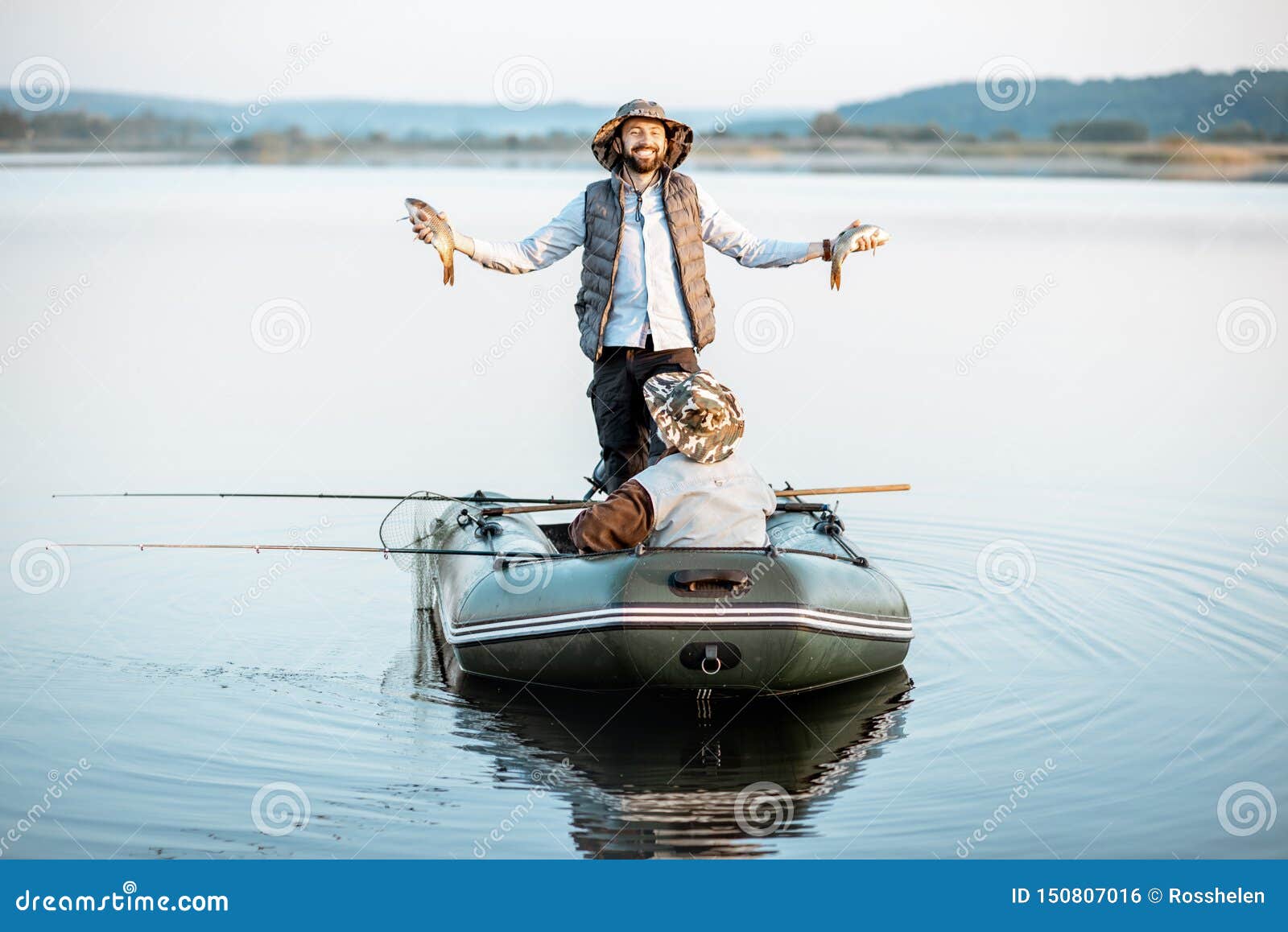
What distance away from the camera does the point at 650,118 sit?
24.2ft

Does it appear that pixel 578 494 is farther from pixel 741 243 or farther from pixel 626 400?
pixel 741 243

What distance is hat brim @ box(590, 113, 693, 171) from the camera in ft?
24.3

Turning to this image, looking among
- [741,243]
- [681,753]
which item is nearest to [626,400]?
[741,243]

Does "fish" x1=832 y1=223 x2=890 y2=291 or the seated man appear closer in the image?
the seated man

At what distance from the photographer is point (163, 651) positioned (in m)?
7.23

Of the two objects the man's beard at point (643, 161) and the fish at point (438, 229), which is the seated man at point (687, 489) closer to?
the fish at point (438, 229)

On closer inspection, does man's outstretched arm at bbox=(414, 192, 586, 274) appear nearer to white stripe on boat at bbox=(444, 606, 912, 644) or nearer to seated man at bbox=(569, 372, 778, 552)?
seated man at bbox=(569, 372, 778, 552)

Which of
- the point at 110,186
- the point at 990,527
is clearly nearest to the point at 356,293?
the point at 990,527

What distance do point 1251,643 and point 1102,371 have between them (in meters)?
7.62

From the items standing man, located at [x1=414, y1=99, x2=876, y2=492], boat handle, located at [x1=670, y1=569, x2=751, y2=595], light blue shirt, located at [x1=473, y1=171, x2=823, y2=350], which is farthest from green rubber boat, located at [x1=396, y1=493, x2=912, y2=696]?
light blue shirt, located at [x1=473, y1=171, x2=823, y2=350]

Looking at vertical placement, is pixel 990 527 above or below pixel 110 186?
below

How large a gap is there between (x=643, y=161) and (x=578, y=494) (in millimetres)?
3120

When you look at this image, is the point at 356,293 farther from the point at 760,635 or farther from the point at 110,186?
the point at 110,186

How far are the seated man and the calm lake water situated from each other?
65 centimetres
